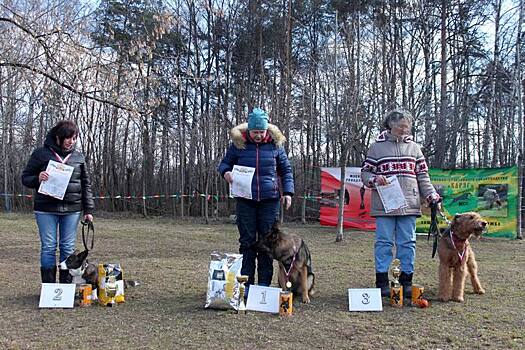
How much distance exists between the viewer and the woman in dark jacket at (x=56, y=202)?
457cm

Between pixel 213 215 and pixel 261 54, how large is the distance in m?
6.48

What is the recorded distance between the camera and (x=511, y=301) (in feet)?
15.4

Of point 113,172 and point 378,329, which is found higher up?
point 113,172

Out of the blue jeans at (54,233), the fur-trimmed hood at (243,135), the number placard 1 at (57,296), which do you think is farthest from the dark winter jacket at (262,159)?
the number placard 1 at (57,296)

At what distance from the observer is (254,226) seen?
15.2ft

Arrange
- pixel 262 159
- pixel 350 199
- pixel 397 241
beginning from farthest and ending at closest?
1. pixel 350 199
2. pixel 397 241
3. pixel 262 159

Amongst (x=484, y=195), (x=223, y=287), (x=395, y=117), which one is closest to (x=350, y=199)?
(x=484, y=195)

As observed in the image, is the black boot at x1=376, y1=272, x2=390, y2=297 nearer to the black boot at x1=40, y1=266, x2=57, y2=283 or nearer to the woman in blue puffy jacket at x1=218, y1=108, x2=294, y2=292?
the woman in blue puffy jacket at x1=218, y1=108, x2=294, y2=292

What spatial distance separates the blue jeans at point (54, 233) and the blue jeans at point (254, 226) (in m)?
1.61

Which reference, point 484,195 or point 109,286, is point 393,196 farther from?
point 484,195

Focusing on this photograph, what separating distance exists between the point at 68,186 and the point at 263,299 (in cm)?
207

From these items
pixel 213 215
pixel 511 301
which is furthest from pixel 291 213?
pixel 511 301

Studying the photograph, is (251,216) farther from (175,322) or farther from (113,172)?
(113,172)

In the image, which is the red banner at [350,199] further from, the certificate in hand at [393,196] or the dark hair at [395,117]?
the certificate in hand at [393,196]
